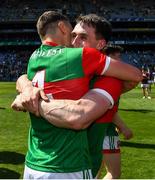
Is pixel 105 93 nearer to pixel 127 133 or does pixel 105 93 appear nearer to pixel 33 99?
pixel 33 99

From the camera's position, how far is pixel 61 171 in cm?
365

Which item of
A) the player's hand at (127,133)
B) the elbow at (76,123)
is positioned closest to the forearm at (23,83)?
the elbow at (76,123)

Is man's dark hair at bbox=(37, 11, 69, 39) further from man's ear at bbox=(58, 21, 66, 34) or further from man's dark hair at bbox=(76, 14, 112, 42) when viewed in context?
man's dark hair at bbox=(76, 14, 112, 42)

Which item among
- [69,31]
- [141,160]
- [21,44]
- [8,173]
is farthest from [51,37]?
[21,44]

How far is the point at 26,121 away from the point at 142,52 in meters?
62.5

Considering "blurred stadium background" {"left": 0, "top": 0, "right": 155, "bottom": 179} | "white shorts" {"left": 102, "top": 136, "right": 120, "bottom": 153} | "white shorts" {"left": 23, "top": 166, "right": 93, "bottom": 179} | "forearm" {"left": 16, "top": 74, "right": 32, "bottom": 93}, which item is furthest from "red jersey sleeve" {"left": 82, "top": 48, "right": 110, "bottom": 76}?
"blurred stadium background" {"left": 0, "top": 0, "right": 155, "bottom": 179}

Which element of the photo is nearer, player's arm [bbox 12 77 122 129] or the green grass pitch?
player's arm [bbox 12 77 122 129]

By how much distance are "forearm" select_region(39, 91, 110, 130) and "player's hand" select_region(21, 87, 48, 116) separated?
3.3 inches

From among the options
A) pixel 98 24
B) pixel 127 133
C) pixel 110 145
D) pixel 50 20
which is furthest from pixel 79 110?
pixel 110 145

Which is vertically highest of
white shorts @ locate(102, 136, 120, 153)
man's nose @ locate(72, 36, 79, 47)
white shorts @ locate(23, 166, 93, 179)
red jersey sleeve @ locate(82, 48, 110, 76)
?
man's nose @ locate(72, 36, 79, 47)

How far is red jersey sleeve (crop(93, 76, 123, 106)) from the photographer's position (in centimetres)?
368

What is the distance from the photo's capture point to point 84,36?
13.3ft

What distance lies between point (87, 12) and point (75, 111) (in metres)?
77.9

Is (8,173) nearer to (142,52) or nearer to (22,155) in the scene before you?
(22,155)
